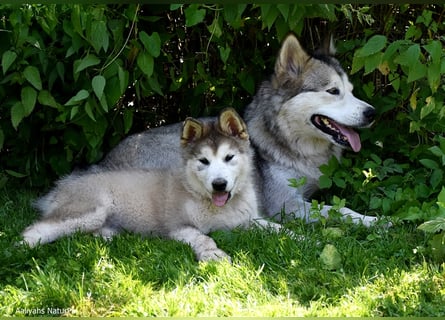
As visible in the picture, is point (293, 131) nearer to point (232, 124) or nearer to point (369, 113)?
point (369, 113)

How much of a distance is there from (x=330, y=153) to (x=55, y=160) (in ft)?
6.62

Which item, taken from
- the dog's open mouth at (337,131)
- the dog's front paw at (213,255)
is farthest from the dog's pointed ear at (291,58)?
the dog's front paw at (213,255)

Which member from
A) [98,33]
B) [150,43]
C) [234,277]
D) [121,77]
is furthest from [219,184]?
[98,33]

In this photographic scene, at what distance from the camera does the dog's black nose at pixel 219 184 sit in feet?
12.8

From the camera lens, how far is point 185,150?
4.16 m

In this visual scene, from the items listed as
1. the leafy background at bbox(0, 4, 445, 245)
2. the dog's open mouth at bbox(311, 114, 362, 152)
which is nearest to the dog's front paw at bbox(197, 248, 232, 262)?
the leafy background at bbox(0, 4, 445, 245)

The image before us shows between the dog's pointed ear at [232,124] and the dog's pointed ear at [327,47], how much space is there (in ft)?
3.86

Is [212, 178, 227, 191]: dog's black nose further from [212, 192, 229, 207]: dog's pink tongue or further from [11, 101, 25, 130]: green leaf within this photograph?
[11, 101, 25, 130]: green leaf

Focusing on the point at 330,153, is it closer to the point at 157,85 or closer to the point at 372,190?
the point at 372,190

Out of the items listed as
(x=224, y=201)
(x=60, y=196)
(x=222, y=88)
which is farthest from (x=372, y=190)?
(x=60, y=196)

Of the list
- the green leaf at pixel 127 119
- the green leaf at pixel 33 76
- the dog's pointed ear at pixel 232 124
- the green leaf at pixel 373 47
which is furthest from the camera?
the green leaf at pixel 127 119

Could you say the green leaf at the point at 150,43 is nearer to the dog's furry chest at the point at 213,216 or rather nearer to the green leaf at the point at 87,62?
the green leaf at the point at 87,62

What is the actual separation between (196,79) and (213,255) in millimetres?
2180

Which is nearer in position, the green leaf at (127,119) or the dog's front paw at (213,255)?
the dog's front paw at (213,255)
